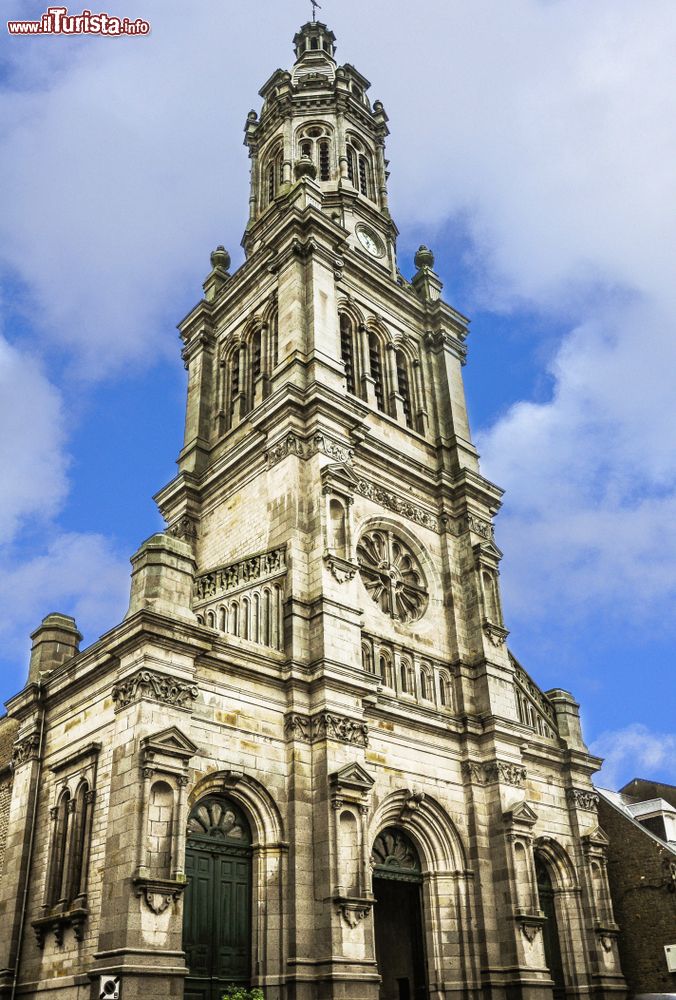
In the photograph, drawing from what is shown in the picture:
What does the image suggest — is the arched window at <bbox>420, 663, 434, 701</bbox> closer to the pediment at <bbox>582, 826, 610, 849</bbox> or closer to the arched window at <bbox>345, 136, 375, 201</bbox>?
the pediment at <bbox>582, 826, 610, 849</bbox>

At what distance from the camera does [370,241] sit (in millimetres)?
37750

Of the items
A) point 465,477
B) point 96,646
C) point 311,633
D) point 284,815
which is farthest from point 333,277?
point 284,815

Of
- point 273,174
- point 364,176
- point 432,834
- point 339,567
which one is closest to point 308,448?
point 339,567

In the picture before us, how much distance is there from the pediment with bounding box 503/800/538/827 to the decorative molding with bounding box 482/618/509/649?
497 centimetres

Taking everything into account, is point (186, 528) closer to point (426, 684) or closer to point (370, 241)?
point (426, 684)

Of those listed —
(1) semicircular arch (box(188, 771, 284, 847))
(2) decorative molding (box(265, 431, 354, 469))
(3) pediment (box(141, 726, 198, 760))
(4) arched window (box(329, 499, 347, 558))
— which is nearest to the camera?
(3) pediment (box(141, 726, 198, 760))

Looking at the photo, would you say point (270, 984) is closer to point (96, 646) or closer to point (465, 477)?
point (96, 646)

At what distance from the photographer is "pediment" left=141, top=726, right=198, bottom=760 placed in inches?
711

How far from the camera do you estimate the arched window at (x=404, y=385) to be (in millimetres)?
32844

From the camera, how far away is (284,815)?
20500mm

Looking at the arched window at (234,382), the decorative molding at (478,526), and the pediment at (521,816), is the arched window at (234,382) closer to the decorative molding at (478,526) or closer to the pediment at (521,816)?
the decorative molding at (478,526)

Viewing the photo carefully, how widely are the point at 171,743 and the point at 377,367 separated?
18.1m

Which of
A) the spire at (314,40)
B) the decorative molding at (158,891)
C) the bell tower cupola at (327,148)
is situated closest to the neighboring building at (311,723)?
the decorative molding at (158,891)

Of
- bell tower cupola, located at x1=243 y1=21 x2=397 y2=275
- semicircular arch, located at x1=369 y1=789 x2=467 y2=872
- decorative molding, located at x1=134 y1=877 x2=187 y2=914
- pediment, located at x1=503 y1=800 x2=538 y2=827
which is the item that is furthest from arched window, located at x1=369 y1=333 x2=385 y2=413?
decorative molding, located at x1=134 y1=877 x2=187 y2=914
